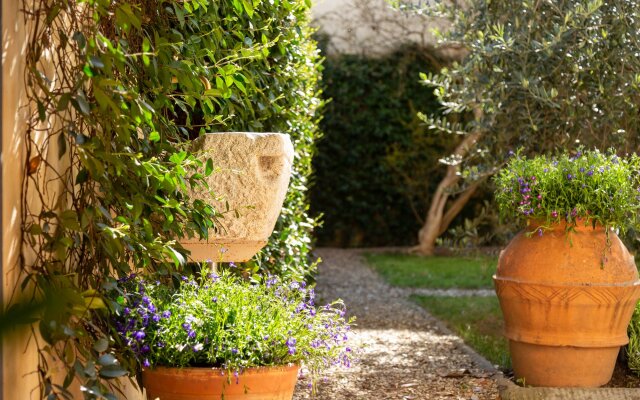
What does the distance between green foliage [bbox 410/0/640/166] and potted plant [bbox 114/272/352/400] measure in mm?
2621

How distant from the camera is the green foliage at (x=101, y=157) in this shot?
7.77 feet

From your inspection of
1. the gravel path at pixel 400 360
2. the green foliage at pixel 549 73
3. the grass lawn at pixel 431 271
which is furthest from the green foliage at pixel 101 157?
the grass lawn at pixel 431 271

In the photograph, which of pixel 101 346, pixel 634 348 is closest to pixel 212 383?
pixel 101 346

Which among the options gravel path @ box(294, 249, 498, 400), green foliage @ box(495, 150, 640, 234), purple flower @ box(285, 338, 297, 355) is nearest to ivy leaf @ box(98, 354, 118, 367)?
purple flower @ box(285, 338, 297, 355)

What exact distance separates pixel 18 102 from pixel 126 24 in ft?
1.32

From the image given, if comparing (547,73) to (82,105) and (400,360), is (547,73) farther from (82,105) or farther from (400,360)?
(82,105)

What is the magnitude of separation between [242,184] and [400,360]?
206cm

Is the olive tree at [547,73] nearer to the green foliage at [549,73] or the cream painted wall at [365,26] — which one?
the green foliage at [549,73]

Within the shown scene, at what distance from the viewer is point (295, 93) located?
469cm

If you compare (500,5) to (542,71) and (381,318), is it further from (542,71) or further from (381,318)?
(381,318)

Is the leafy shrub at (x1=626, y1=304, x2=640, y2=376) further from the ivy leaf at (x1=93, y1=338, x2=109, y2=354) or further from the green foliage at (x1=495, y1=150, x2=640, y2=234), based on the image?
the ivy leaf at (x1=93, y1=338, x2=109, y2=354)

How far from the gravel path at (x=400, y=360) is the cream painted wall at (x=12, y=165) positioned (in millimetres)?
1467

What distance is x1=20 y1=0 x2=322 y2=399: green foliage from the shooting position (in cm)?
237

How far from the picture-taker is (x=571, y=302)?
3998mm
